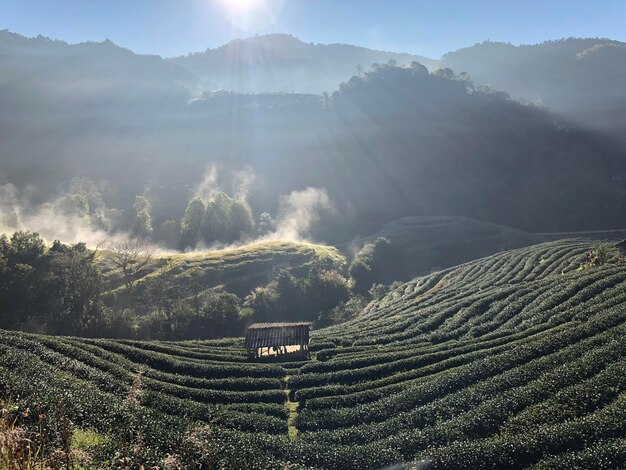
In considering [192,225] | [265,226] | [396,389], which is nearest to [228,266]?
[192,225]

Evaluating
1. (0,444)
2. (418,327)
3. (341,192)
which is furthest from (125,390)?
(341,192)

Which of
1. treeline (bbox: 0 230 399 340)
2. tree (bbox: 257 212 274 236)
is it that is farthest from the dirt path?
tree (bbox: 257 212 274 236)

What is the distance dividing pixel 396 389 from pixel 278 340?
1900 cm

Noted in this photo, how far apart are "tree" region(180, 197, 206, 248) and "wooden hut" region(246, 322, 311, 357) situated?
8428cm

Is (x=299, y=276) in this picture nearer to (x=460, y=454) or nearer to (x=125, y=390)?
(x=125, y=390)

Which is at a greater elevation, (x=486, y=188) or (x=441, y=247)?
(x=486, y=188)

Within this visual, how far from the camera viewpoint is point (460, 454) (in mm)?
20016

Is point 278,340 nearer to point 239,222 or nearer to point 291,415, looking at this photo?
point 291,415

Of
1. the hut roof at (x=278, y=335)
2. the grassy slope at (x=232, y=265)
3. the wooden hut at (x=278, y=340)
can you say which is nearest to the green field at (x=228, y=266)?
the grassy slope at (x=232, y=265)

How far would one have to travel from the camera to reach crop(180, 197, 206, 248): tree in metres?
130

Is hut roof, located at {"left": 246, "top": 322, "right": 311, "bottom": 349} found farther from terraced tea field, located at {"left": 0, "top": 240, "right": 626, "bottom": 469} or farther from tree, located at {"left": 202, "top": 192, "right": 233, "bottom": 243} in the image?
tree, located at {"left": 202, "top": 192, "right": 233, "bottom": 243}

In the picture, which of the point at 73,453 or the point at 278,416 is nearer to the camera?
the point at 73,453

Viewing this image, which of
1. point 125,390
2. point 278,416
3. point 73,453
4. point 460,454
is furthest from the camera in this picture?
point 278,416

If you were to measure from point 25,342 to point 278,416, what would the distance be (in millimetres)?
21064
